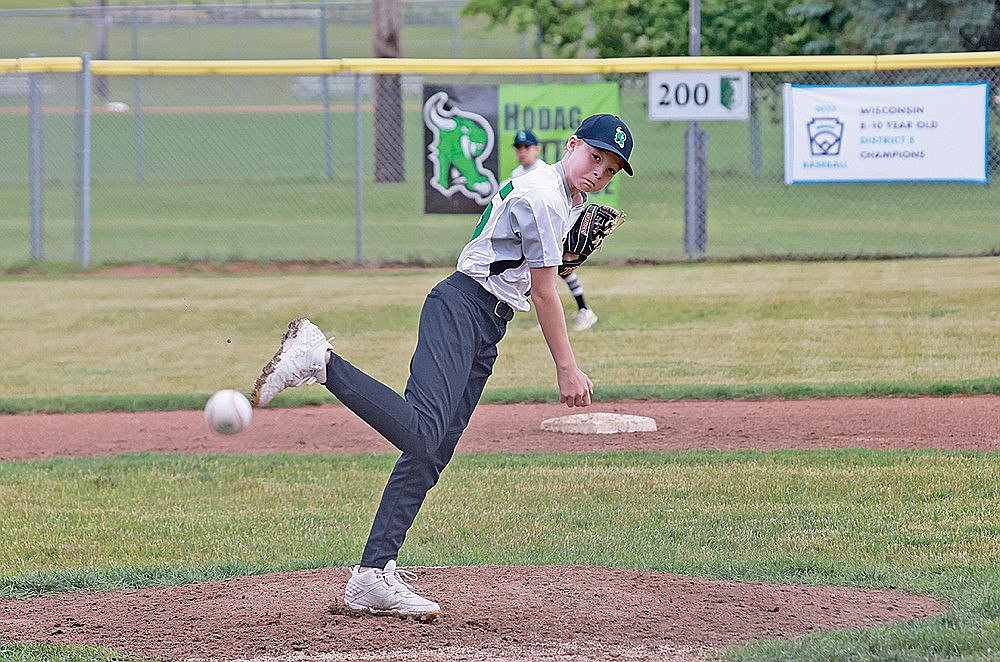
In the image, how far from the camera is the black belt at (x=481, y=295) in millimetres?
4574

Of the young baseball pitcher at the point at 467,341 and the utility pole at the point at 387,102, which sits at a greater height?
the utility pole at the point at 387,102

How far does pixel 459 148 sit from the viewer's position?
1482 cm

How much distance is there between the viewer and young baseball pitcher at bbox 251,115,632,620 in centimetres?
439

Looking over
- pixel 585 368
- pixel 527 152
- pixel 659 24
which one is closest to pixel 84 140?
pixel 527 152

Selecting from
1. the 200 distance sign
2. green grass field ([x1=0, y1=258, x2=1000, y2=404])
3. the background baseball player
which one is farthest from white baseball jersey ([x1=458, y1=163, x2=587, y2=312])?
the 200 distance sign

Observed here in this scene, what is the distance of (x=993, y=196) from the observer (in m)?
17.1

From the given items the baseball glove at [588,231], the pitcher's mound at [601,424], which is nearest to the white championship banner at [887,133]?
the pitcher's mound at [601,424]

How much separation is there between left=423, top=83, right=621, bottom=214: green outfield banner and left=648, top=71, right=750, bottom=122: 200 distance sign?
21.8 inches

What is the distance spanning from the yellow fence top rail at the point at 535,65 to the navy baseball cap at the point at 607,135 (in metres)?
9.77

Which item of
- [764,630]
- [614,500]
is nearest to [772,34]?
[614,500]

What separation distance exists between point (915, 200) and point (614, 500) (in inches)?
581

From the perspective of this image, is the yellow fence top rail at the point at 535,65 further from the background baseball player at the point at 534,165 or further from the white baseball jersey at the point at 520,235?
the white baseball jersey at the point at 520,235

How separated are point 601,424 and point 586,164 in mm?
3934

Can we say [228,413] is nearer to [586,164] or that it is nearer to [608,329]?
[586,164]
